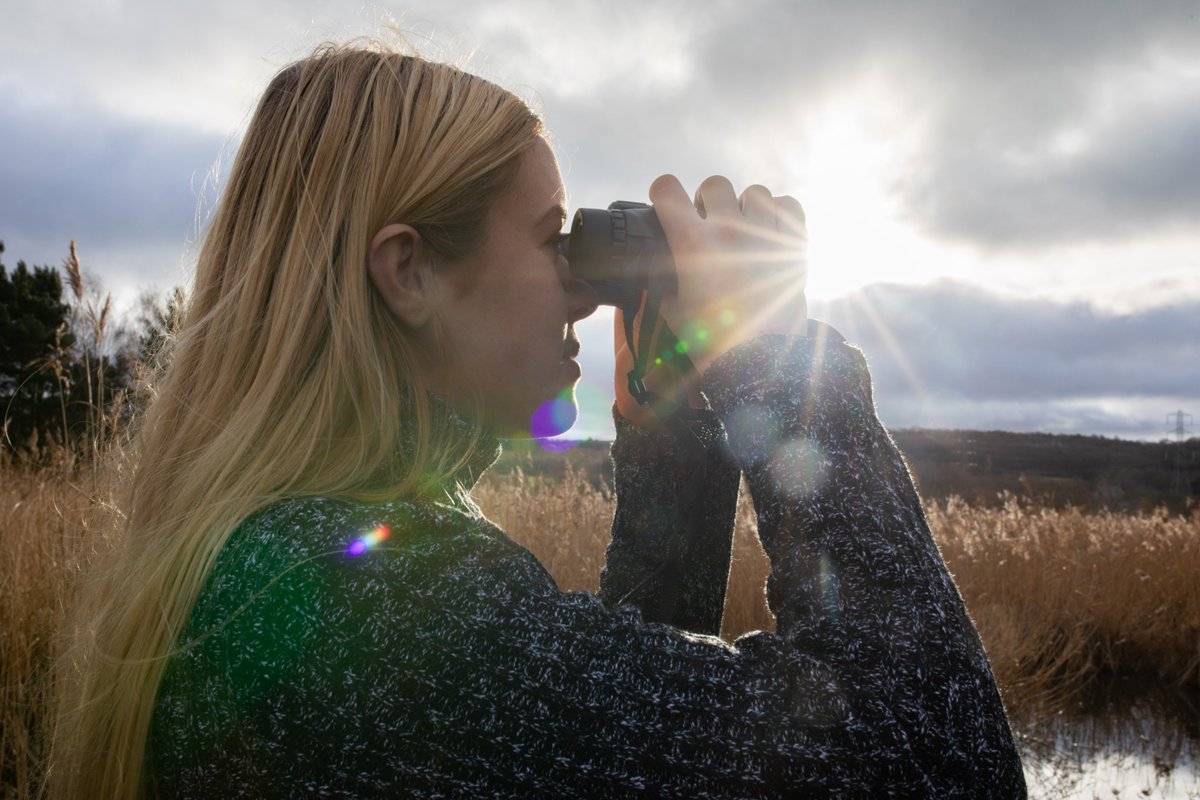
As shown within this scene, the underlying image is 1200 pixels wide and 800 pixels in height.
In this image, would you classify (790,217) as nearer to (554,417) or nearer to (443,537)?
(554,417)

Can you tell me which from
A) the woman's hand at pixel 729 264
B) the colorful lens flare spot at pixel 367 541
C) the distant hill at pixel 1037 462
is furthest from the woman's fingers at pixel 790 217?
the distant hill at pixel 1037 462

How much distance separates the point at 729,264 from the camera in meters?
1.10

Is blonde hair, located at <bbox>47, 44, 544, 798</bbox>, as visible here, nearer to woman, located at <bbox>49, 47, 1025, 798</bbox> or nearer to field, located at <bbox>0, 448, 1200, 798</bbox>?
woman, located at <bbox>49, 47, 1025, 798</bbox>

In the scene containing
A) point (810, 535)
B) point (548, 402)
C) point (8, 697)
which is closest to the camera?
point (810, 535)

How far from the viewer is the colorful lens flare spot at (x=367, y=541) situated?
813mm

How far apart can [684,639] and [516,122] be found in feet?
2.53

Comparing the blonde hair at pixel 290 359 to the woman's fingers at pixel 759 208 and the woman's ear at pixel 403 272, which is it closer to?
the woman's ear at pixel 403 272

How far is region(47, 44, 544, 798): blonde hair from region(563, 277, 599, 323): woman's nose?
0.17 meters

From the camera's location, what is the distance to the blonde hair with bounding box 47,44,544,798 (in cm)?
92

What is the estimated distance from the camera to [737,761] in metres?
0.77

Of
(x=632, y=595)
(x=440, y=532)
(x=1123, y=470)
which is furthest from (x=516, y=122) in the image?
(x=1123, y=470)

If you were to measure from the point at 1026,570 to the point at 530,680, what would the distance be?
15.1 feet

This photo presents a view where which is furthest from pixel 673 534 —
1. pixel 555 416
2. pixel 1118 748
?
pixel 1118 748

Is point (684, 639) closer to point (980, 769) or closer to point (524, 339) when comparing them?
point (980, 769)
